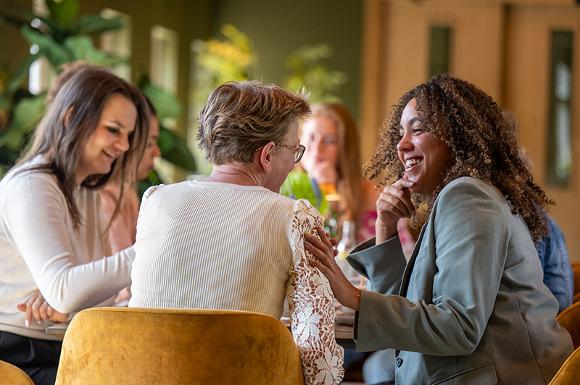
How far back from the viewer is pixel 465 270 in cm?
221

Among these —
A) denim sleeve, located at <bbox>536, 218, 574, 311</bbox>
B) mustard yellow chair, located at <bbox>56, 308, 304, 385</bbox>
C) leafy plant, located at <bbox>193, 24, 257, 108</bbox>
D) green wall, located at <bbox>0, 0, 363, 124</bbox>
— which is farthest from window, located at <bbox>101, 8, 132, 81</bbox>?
mustard yellow chair, located at <bbox>56, 308, 304, 385</bbox>

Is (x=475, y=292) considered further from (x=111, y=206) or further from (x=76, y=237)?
(x=111, y=206)

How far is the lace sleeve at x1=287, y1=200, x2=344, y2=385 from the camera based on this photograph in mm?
2068

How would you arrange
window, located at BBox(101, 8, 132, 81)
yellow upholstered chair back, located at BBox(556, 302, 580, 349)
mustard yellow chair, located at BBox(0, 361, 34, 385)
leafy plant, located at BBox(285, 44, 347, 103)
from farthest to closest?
1. leafy plant, located at BBox(285, 44, 347, 103)
2. window, located at BBox(101, 8, 132, 81)
3. yellow upholstered chair back, located at BBox(556, 302, 580, 349)
4. mustard yellow chair, located at BBox(0, 361, 34, 385)

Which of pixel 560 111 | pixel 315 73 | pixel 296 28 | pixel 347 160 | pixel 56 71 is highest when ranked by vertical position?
pixel 296 28

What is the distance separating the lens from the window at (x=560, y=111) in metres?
8.84

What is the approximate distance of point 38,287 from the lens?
281 centimetres

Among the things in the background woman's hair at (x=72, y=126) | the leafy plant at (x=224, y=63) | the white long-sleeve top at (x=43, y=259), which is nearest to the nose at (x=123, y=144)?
the background woman's hair at (x=72, y=126)

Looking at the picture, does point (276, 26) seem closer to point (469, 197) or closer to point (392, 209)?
point (392, 209)

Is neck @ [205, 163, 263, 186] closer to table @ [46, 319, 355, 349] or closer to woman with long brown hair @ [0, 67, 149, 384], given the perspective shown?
table @ [46, 319, 355, 349]

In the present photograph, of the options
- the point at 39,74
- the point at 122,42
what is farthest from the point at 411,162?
the point at 122,42

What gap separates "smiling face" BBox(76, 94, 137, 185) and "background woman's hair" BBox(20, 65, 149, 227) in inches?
0.9

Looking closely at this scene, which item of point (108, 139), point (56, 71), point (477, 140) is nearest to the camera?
point (477, 140)

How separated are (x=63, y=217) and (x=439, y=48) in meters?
6.79
